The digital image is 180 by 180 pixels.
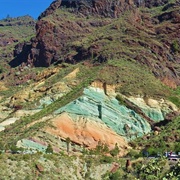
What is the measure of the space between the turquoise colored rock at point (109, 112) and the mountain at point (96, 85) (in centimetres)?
18

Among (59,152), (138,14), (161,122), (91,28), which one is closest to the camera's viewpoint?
(59,152)

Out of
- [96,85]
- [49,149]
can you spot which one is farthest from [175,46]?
[49,149]

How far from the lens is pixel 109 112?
90.9 meters

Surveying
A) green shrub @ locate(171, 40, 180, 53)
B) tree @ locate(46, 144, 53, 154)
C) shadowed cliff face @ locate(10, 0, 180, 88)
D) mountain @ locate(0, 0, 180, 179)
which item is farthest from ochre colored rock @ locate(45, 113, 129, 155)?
green shrub @ locate(171, 40, 180, 53)

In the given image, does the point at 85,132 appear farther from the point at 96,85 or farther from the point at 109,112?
the point at 96,85

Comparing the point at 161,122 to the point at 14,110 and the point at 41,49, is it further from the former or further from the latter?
the point at 41,49

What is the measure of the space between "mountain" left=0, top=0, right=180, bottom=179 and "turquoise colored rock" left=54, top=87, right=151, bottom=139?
181mm

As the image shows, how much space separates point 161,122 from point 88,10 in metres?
72.7

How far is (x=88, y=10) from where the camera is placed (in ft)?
522

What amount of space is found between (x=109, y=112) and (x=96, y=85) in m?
8.09

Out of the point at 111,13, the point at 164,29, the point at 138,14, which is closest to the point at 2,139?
the point at 164,29

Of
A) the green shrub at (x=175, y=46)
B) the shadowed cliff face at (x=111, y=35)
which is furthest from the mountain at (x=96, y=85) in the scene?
the shadowed cliff face at (x=111, y=35)

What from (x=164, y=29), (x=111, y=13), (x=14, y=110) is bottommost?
(x=14, y=110)

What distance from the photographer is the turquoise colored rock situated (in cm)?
8844
